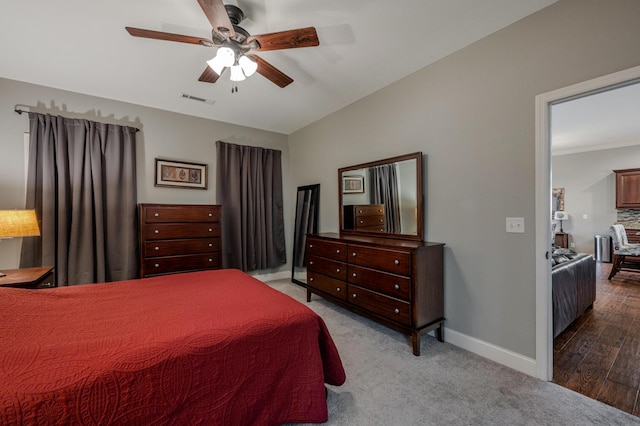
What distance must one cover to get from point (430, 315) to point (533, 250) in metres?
0.97

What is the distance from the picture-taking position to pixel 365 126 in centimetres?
347

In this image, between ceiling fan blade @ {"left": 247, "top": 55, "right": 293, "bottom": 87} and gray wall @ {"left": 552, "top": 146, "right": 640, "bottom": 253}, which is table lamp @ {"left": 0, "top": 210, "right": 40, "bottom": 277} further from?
gray wall @ {"left": 552, "top": 146, "right": 640, "bottom": 253}

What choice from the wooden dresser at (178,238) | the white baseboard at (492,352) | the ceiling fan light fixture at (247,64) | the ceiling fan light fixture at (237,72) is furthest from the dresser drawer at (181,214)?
the white baseboard at (492,352)

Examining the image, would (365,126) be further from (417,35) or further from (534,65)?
(534,65)

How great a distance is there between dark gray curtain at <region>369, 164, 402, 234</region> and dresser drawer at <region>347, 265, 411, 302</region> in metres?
0.60

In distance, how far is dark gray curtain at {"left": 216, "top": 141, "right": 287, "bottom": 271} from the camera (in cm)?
429

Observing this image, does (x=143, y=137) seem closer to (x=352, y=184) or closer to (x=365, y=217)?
(x=352, y=184)

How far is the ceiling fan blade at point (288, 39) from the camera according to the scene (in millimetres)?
1805

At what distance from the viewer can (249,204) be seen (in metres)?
4.45

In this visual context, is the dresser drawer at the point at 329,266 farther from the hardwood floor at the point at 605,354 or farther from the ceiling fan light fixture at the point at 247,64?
the ceiling fan light fixture at the point at 247,64

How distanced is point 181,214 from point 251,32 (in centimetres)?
229

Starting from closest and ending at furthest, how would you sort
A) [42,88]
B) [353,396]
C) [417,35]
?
[353,396] < [417,35] < [42,88]

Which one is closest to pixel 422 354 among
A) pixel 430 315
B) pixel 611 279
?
pixel 430 315

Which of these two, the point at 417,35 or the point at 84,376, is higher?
the point at 417,35
